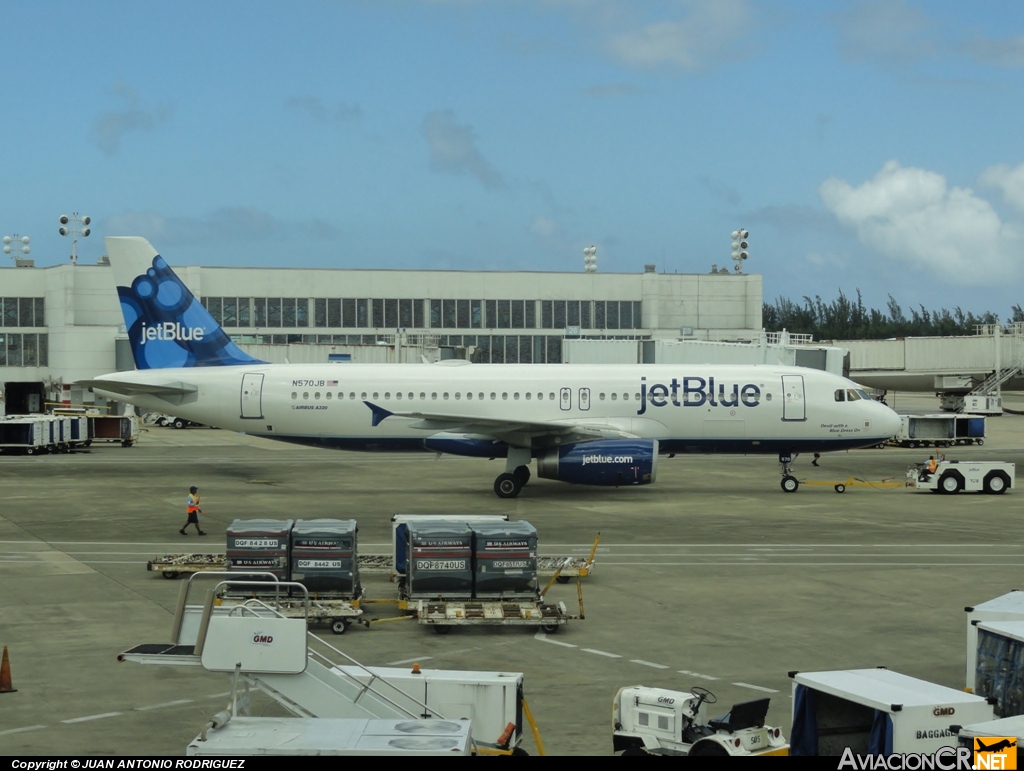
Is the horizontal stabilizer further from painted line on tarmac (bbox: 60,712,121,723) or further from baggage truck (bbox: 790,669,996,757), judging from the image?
baggage truck (bbox: 790,669,996,757)

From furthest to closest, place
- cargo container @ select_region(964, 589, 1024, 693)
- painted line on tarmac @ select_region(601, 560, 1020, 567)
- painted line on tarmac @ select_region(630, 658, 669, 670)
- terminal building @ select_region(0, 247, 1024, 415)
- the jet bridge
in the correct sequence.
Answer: terminal building @ select_region(0, 247, 1024, 415)
painted line on tarmac @ select_region(601, 560, 1020, 567)
painted line on tarmac @ select_region(630, 658, 669, 670)
cargo container @ select_region(964, 589, 1024, 693)
the jet bridge

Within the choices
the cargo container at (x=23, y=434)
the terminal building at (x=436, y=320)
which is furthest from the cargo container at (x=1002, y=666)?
the terminal building at (x=436, y=320)

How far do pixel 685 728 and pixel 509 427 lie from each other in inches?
1000

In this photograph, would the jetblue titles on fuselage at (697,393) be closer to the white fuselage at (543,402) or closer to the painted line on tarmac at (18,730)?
the white fuselage at (543,402)

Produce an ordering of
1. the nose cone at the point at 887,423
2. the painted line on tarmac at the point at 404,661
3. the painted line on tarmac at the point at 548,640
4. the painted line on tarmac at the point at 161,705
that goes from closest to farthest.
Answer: the painted line on tarmac at the point at 161,705
the painted line on tarmac at the point at 404,661
the painted line on tarmac at the point at 548,640
the nose cone at the point at 887,423

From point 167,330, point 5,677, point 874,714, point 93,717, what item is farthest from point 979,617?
point 167,330

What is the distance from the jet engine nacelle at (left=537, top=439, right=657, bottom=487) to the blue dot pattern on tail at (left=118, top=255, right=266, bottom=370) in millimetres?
13454

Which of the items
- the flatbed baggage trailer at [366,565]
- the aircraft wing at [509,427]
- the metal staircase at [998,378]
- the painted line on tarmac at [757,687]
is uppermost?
the metal staircase at [998,378]

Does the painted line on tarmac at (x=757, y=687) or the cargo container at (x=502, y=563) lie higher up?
the cargo container at (x=502, y=563)

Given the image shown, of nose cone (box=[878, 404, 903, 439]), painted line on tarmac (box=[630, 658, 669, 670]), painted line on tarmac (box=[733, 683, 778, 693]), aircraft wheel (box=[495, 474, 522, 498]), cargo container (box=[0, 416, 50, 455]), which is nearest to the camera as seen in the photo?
painted line on tarmac (box=[733, 683, 778, 693])

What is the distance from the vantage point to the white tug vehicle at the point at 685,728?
11984 millimetres

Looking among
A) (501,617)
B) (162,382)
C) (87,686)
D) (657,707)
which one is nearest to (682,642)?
(501,617)

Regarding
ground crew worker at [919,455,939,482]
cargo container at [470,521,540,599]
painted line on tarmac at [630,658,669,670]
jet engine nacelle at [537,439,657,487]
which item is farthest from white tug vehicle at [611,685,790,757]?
ground crew worker at [919,455,939,482]

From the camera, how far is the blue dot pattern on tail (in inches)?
1683
